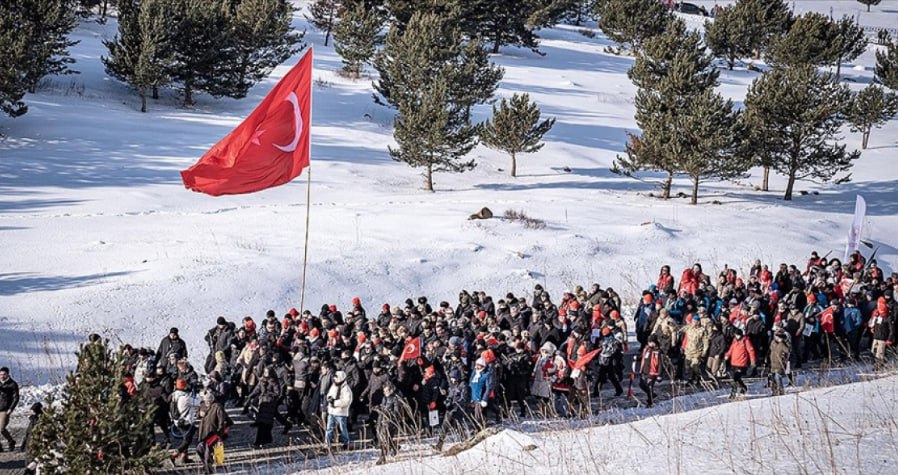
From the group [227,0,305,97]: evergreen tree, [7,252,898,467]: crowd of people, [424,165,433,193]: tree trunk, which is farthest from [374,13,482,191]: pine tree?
[7,252,898,467]: crowd of people

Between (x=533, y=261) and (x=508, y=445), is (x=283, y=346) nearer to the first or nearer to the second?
(x=508, y=445)

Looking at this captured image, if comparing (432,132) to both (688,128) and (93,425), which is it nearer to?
(688,128)

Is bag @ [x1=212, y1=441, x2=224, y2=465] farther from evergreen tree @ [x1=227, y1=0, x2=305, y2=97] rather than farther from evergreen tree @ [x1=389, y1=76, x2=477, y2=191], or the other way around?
evergreen tree @ [x1=227, y1=0, x2=305, y2=97]

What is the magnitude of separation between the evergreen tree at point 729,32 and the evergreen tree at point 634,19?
A: 4.29 meters

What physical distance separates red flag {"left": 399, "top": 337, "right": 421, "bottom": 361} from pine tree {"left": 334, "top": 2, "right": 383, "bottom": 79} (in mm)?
42325

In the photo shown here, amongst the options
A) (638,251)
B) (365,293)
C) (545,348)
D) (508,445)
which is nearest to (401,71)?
(638,251)

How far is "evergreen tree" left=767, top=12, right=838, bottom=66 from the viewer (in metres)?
59.7

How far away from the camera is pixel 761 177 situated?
158 feet

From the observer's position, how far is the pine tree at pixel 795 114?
1476 inches

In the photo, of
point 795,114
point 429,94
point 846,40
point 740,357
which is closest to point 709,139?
point 795,114

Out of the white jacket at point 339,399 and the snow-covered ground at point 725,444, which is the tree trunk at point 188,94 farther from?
the snow-covered ground at point 725,444

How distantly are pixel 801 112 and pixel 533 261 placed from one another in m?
19.1

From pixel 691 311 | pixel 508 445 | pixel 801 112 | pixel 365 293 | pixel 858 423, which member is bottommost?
pixel 365 293

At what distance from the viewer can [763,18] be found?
234 feet
